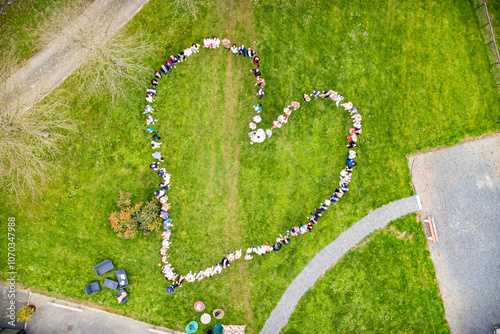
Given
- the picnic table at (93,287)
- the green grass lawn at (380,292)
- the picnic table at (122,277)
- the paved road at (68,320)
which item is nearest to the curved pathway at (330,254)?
the green grass lawn at (380,292)

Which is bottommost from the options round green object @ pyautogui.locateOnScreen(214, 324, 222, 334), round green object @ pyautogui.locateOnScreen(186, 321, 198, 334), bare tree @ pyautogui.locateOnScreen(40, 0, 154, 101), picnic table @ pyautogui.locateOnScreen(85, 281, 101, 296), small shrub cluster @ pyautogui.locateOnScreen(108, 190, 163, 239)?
round green object @ pyautogui.locateOnScreen(214, 324, 222, 334)

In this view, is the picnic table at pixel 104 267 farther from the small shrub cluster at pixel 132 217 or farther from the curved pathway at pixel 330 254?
the curved pathway at pixel 330 254

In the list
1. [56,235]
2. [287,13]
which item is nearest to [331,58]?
[287,13]

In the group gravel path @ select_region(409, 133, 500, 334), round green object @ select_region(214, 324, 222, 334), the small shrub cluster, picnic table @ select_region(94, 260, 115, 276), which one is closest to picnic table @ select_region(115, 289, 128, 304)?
picnic table @ select_region(94, 260, 115, 276)

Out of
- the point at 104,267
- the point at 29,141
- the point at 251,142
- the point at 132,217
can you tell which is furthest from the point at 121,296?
the point at 251,142

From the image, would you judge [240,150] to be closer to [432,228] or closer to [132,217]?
[132,217]

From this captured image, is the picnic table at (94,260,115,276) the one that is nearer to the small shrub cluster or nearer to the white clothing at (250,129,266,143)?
the small shrub cluster
